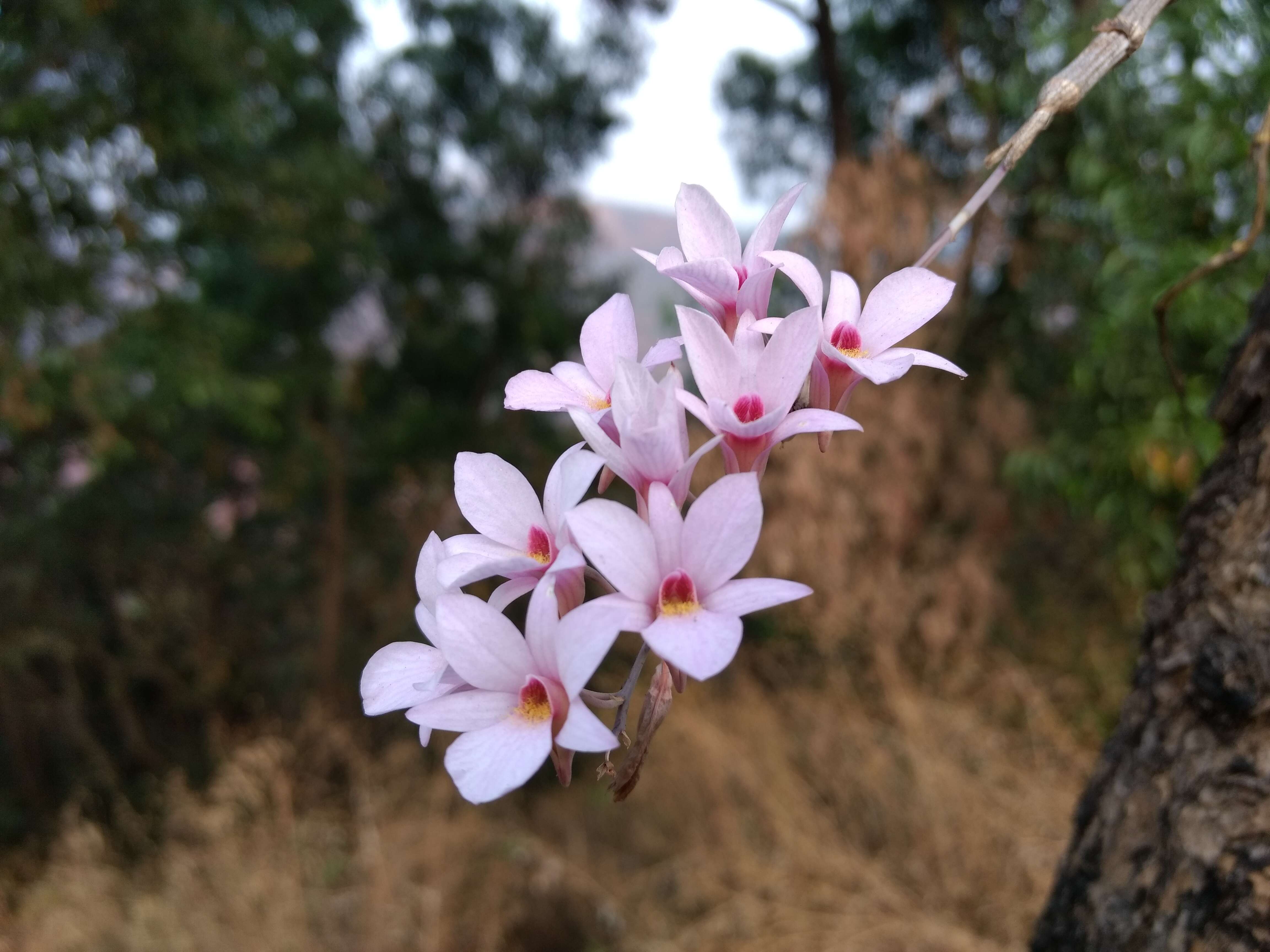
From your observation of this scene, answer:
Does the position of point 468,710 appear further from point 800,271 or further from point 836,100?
point 836,100

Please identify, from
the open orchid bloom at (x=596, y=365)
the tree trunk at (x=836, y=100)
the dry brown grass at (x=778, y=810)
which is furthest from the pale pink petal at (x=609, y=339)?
the tree trunk at (x=836, y=100)

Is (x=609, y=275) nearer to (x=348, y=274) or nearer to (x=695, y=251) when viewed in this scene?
Answer: (x=348, y=274)

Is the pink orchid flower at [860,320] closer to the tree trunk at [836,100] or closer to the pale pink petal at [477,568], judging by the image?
the pale pink petal at [477,568]

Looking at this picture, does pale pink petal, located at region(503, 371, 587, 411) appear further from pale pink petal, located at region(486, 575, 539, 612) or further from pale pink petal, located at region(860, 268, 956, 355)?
pale pink petal, located at region(860, 268, 956, 355)

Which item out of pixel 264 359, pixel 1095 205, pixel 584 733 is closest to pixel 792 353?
pixel 584 733

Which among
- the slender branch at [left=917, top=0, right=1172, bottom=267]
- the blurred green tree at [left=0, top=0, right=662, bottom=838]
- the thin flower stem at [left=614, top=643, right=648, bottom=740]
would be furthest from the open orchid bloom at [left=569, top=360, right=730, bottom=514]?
the blurred green tree at [left=0, top=0, right=662, bottom=838]
